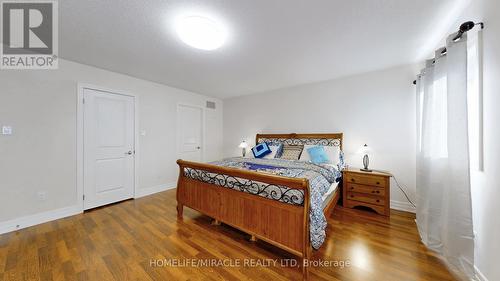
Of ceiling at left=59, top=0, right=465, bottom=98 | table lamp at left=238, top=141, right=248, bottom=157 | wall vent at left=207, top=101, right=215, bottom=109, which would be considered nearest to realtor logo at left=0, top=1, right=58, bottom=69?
ceiling at left=59, top=0, right=465, bottom=98

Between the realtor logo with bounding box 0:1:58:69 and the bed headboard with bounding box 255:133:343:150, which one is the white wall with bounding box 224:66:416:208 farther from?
the realtor logo with bounding box 0:1:58:69

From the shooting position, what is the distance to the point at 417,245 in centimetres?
190

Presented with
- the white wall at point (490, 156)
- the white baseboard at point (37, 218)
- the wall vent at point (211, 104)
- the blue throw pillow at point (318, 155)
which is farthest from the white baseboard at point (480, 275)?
the wall vent at point (211, 104)

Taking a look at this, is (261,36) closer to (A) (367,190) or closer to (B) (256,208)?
(B) (256,208)

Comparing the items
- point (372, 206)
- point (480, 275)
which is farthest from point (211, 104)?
point (480, 275)

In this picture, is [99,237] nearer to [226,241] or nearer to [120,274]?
[120,274]

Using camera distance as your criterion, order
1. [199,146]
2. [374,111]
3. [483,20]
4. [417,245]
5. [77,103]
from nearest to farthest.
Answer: [483,20]
[417,245]
[77,103]
[374,111]
[199,146]

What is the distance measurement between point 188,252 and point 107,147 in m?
2.48

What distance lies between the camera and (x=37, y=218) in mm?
2395

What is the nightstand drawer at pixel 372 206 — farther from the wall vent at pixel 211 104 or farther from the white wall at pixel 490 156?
the wall vent at pixel 211 104

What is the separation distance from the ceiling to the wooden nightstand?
1.75 meters

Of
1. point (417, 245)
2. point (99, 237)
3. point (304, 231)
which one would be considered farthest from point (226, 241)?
point (417, 245)

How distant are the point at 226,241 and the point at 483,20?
9.88 feet

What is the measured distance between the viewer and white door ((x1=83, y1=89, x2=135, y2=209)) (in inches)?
112
